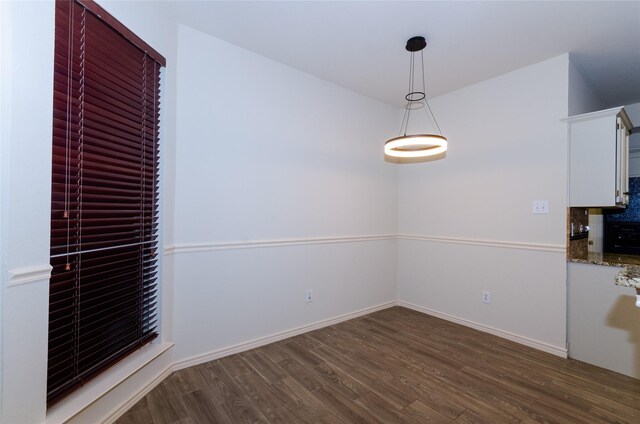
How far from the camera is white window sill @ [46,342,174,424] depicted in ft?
4.57

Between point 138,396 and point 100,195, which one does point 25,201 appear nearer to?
point 100,195

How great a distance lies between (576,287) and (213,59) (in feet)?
12.3

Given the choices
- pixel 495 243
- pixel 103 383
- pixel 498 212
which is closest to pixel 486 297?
pixel 495 243

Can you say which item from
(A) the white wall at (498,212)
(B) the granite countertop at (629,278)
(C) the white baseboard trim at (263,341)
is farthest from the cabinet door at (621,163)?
(C) the white baseboard trim at (263,341)

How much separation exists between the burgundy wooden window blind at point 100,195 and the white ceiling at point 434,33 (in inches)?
28.0

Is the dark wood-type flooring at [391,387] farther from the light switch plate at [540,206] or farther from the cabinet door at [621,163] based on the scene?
the cabinet door at [621,163]

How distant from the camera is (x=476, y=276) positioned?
3.18 metres

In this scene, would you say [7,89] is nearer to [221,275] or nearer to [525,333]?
[221,275]

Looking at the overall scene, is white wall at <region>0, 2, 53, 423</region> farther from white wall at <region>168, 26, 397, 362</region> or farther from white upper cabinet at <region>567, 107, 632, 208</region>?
white upper cabinet at <region>567, 107, 632, 208</region>

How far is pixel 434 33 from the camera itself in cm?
232

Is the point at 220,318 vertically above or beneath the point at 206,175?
beneath

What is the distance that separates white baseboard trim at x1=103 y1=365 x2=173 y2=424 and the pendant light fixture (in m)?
2.54

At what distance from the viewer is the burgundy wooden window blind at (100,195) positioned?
1.42m

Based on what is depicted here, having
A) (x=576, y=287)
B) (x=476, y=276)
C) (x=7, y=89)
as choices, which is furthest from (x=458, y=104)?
(x=7, y=89)
